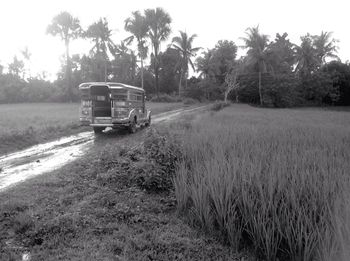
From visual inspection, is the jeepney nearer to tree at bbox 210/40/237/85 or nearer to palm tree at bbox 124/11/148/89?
→ palm tree at bbox 124/11/148/89

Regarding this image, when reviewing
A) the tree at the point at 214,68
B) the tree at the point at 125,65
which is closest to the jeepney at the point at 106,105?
the tree at the point at 125,65

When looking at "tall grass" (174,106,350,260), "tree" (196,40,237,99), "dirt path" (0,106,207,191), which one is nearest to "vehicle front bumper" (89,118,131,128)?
"dirt path" (0,106,207,191)

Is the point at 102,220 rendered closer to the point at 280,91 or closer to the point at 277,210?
the point at 277,210

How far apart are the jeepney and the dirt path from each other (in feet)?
3.14

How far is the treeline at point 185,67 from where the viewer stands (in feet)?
125

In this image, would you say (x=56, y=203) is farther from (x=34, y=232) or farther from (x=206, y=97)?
(x=206, y=97)

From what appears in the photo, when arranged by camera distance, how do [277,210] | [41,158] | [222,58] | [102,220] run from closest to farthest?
[277,210] < [102,220] < [41,158] < [222,58]

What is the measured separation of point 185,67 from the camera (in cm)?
4725

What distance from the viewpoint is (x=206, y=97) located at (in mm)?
52906

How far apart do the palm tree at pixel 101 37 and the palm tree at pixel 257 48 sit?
67.9ft

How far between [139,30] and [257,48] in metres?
18.1

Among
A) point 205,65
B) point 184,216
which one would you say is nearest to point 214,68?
point 205,65

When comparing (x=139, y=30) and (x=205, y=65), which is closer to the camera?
(x=139, y=30)

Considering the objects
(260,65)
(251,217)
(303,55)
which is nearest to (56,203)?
(251,217)
